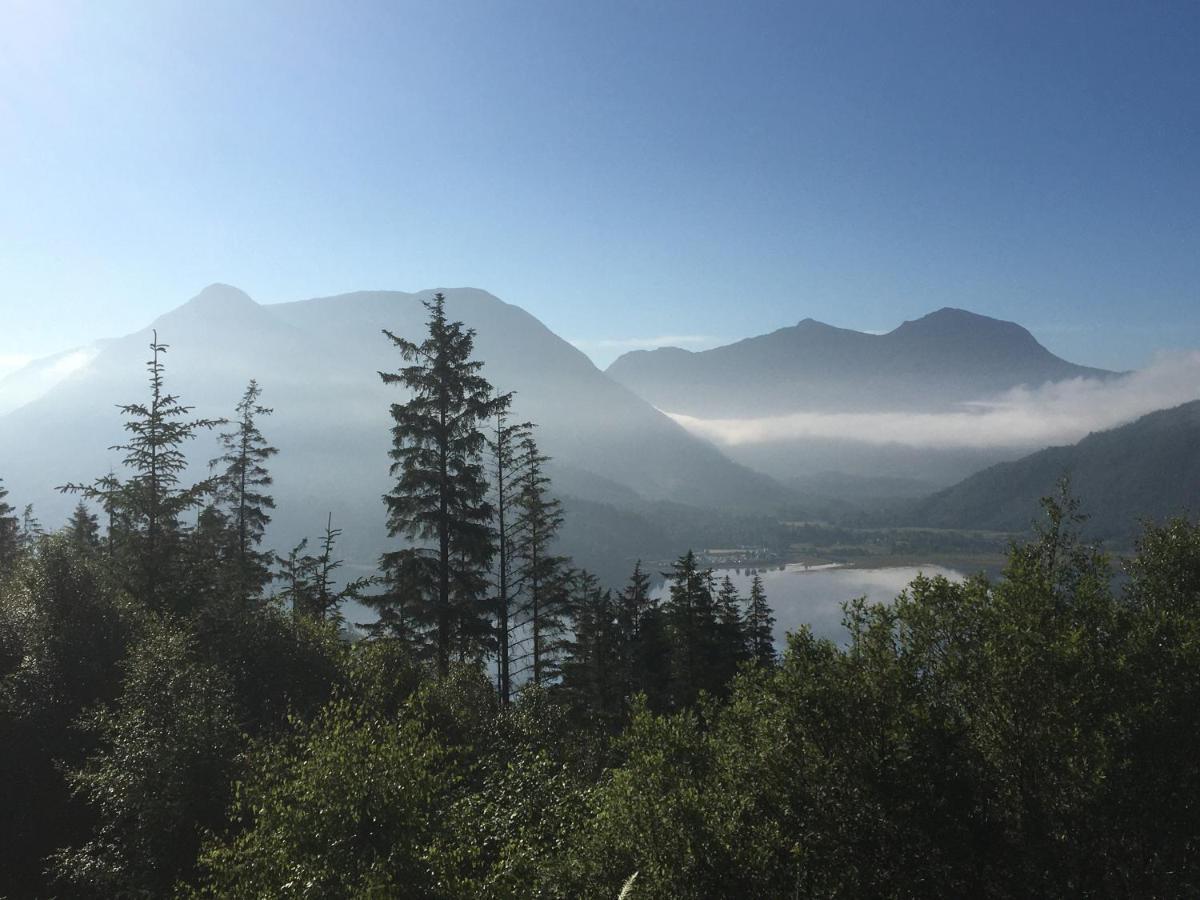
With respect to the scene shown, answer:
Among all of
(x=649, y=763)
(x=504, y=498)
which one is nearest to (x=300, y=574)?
(x=504, y=498)

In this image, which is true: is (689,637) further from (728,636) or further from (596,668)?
(728,636)

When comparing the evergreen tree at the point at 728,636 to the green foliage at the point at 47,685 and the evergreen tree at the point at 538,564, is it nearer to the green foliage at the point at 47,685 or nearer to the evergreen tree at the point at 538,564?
the evergreen tree at the point at 538,564

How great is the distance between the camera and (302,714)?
61.9 ft

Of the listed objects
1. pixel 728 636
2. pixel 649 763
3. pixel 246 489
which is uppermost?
pixel 246 489

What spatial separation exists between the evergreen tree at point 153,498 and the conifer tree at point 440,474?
7.35 m

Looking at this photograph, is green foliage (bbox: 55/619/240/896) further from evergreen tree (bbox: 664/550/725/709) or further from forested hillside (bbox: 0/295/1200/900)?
evergreen tree (bbox: 664/550/725/709)

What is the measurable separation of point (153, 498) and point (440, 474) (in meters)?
10.6

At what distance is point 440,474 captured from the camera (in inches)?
984

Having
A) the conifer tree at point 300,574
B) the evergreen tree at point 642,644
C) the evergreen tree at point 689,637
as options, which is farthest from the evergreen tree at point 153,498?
the evergreen tree at point 642,644

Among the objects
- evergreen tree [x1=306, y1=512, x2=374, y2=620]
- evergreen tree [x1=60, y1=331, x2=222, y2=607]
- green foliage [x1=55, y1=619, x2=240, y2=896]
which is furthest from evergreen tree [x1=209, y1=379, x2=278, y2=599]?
green foliage [x1=55, y1=619, x2=240, y2=896]

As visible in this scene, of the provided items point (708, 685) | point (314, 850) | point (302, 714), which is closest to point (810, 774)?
point (314, 850)

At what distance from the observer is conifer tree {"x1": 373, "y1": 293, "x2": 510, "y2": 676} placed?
81.4 feet

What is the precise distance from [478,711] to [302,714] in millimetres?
4998

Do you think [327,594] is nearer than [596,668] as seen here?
Yes
